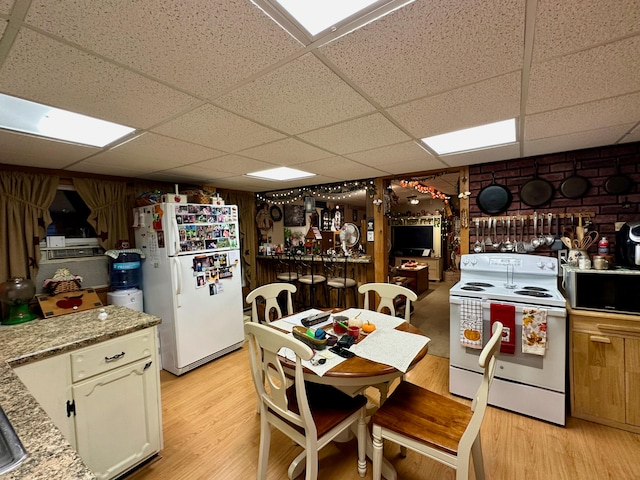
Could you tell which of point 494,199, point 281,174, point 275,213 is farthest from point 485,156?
point 275,213

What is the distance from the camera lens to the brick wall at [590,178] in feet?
8.10

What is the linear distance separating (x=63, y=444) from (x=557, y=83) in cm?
234

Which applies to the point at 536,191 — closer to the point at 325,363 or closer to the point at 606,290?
the point at 606,290

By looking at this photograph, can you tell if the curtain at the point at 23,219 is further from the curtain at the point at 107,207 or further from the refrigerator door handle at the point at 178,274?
the refrigerator door handle at the point at 178,274

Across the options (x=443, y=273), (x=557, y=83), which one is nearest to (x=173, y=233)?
(x=557, y=83)

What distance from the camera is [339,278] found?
4250mm

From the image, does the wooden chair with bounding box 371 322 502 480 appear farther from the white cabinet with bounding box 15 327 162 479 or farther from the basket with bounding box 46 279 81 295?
the basket with bounding box 46 279 81 295

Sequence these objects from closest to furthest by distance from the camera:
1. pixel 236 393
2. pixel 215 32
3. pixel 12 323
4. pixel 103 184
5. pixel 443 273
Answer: pixel 215 32, pixel 12 323, pixel 236 393, pixel 103 184, pixel 443 273

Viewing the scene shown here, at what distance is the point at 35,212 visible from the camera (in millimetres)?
2783

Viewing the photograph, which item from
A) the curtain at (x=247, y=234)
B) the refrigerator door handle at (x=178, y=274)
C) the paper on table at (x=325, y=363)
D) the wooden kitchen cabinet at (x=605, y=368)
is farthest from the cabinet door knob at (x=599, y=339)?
the curtain at (x=247, y=234)

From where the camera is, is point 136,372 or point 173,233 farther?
point 173,233

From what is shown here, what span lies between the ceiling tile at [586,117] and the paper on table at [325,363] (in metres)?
1.90

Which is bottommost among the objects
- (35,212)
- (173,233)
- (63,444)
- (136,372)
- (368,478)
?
(368,478)

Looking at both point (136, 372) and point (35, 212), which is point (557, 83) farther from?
point (35, 212)
